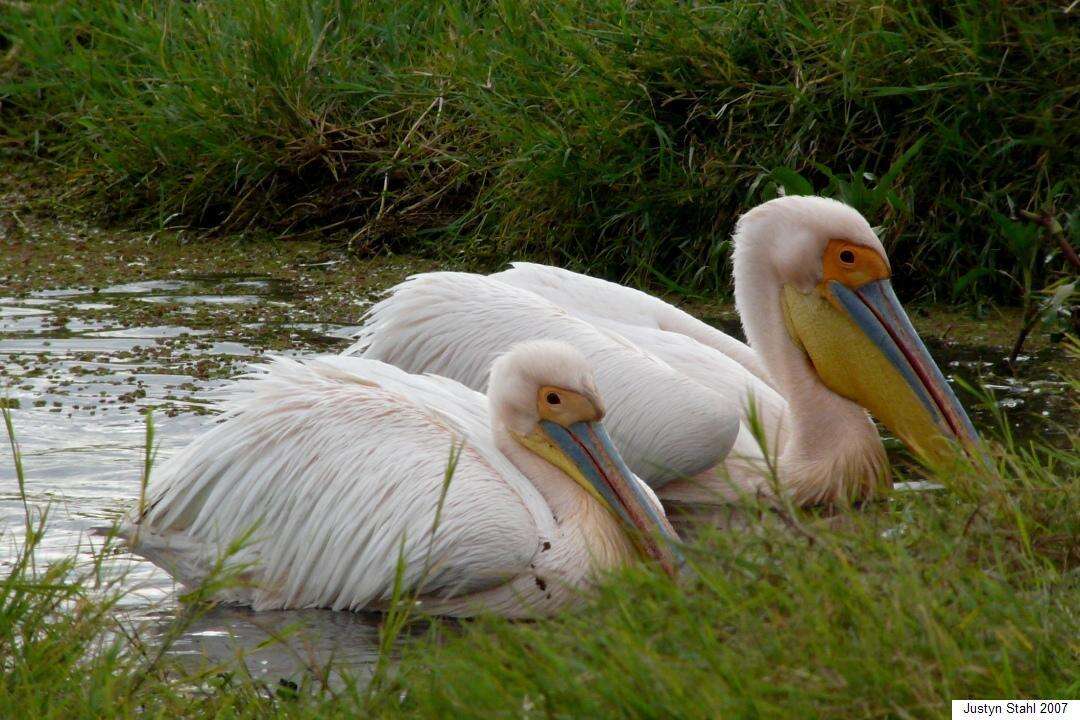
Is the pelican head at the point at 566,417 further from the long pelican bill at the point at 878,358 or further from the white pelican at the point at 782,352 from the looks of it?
the long pelican bill at the point at 878,358

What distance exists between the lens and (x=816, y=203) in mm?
4445

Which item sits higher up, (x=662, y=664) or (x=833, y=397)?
(x=662, y=664)

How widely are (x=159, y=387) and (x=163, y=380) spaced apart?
8 cm

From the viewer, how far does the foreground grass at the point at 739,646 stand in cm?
222

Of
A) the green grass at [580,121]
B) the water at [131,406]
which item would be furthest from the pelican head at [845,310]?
the water at [131,406]

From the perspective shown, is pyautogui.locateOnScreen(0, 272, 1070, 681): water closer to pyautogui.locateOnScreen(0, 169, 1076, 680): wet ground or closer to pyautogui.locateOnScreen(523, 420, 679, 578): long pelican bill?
pyautogui.locateOnScreen(0, 169, 1076, 680): wet ground

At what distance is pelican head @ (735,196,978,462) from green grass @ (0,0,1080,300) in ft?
1.84

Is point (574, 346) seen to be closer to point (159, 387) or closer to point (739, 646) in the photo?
point (159, 387)

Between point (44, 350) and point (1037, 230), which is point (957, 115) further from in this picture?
point (44, 350)

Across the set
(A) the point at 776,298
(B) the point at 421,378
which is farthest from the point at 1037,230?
(B) the point at 421,378

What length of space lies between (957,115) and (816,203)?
1579 millimetres

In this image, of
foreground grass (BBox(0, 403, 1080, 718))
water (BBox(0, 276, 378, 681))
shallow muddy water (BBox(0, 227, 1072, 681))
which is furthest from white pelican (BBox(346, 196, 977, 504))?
foreground grass (BBox(0, 403, 1080, 718))

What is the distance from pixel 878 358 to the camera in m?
4.41

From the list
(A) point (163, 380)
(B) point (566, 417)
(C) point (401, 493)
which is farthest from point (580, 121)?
(C) point (401, 493)
